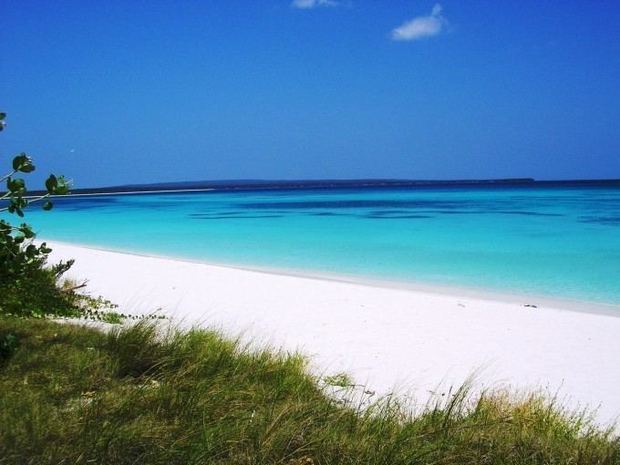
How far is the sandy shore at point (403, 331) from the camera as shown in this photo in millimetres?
4180

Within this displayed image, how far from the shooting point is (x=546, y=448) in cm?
252

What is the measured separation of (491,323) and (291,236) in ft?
45.4

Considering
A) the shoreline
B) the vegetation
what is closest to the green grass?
the vegetation

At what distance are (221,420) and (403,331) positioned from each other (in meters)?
3.25

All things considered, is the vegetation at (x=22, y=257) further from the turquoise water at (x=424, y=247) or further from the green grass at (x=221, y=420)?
the turquoise water at (x=424, y=247)

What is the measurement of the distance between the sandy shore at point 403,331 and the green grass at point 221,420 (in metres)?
0.67

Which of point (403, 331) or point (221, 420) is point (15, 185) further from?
point (403, 331)

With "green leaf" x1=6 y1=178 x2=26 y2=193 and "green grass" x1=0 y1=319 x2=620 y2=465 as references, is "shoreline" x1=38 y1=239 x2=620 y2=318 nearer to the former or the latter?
"green grass" x1=0 y1=319 x2=620 y2=465

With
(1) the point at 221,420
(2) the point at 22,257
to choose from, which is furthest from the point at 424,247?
(1) the point at 221,420

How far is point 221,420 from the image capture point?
8.53 feet

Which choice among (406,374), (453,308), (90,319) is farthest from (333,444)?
(453,308)

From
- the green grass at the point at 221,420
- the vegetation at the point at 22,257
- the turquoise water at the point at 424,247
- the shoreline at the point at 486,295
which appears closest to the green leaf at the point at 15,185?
the vegetation at the point at 22,257

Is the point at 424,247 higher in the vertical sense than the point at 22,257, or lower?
lower

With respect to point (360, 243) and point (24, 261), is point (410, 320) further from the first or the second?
point (360, 243)
